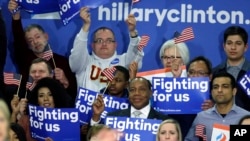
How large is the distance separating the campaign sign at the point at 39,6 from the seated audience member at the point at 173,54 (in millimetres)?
1165

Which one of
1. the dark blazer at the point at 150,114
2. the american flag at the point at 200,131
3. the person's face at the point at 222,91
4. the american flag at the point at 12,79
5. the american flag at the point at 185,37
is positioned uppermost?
the american flag at the point at 185,37

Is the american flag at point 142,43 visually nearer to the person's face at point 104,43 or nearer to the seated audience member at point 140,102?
the person's face at point 104,43

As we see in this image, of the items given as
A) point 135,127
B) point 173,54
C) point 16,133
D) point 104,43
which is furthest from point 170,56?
point 16,133

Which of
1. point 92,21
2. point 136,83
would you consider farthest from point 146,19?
point 136,83

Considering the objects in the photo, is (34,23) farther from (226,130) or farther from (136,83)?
(226,130)

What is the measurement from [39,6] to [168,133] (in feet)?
7.42

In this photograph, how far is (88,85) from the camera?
797 cm

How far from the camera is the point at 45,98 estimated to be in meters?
7.14

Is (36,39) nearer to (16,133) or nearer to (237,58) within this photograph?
(16,133)

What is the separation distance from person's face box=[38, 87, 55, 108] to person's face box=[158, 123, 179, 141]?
1.06m

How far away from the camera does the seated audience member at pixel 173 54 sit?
7770mm

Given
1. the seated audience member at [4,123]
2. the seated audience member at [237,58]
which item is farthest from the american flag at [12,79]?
the seated audience member at [4,123]

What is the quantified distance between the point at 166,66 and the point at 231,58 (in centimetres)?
61

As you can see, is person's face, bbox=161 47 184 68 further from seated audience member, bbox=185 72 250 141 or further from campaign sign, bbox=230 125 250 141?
campaign sign, bbox=230 125 250 141
